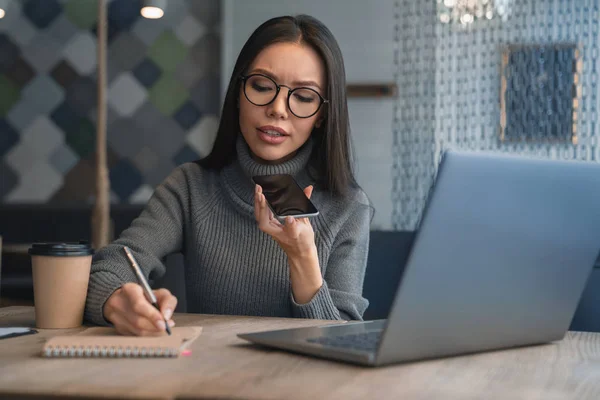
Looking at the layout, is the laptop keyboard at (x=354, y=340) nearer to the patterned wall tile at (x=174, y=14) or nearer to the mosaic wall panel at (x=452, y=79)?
the mosaic wall panel at (x=452, y=79)

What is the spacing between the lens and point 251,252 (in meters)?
1.49

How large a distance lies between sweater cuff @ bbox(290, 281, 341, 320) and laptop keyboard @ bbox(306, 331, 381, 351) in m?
0.36

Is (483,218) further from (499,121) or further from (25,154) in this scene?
(25,154)

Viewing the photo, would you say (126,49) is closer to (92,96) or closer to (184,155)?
(92,96)

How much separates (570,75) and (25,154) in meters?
2.53

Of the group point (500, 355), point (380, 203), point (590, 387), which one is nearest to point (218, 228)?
point (500, 355)

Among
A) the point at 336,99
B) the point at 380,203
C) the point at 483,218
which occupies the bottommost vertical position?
the point at 380,203

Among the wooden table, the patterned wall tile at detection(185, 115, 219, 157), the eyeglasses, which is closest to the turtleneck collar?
the eyeglasses

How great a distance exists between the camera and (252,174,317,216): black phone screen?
3.90 feet

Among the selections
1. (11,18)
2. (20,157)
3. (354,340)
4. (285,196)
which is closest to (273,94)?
(285,196)

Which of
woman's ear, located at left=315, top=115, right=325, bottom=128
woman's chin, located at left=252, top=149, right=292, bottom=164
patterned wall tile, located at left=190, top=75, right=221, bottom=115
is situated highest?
patterned wall tile, located at left=190, top=75, right=221, bottom=115

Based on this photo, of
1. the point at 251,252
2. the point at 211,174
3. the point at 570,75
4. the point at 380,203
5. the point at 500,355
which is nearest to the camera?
the point at 500,355

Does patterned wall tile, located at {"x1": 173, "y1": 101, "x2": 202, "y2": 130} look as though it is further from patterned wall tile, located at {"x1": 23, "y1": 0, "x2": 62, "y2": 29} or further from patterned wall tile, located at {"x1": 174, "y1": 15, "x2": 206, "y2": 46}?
patterned wall tile, located at {"x1": 23, "y1": 0, "x2": 62, "y2": 29}

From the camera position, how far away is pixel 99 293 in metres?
1.11
